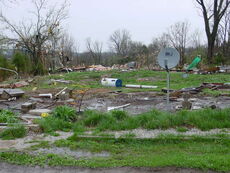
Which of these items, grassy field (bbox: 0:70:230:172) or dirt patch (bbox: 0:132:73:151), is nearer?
grassy field (bbox: 0:70:230:172)

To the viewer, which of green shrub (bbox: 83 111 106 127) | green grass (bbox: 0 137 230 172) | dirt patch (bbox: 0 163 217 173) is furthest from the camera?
green shrub (bbox: 83 111 106 127)

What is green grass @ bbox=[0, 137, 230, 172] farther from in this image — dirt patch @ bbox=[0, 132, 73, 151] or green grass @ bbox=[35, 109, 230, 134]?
green grass @ bbox=[35, 109, 230, 134]

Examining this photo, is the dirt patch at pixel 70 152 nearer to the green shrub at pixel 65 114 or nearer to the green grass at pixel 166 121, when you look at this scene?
the green grass at pixel 166 121

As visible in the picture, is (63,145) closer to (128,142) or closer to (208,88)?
(128,142)

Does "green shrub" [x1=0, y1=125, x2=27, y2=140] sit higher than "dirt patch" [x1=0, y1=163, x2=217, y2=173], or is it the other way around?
"green shrub" [x1=0, y1=125, x2=27, y2=140]

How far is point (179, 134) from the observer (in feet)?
14.9

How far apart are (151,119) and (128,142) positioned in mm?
1079

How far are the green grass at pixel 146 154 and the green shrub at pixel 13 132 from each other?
932 mm

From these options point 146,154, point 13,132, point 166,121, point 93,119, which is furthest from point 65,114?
point 146,154

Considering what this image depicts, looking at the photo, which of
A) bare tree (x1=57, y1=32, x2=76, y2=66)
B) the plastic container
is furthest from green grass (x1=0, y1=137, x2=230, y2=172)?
bare tree (x1=57, y1=32, x2=76, y2=66)

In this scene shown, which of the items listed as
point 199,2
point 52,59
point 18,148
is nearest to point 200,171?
point 18,148

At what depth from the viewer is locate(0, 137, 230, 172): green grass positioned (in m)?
3.34

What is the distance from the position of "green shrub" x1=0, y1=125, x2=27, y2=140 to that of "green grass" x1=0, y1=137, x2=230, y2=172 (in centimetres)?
93

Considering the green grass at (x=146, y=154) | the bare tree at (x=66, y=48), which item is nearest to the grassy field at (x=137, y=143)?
the green grass at (x=146, y=154)
